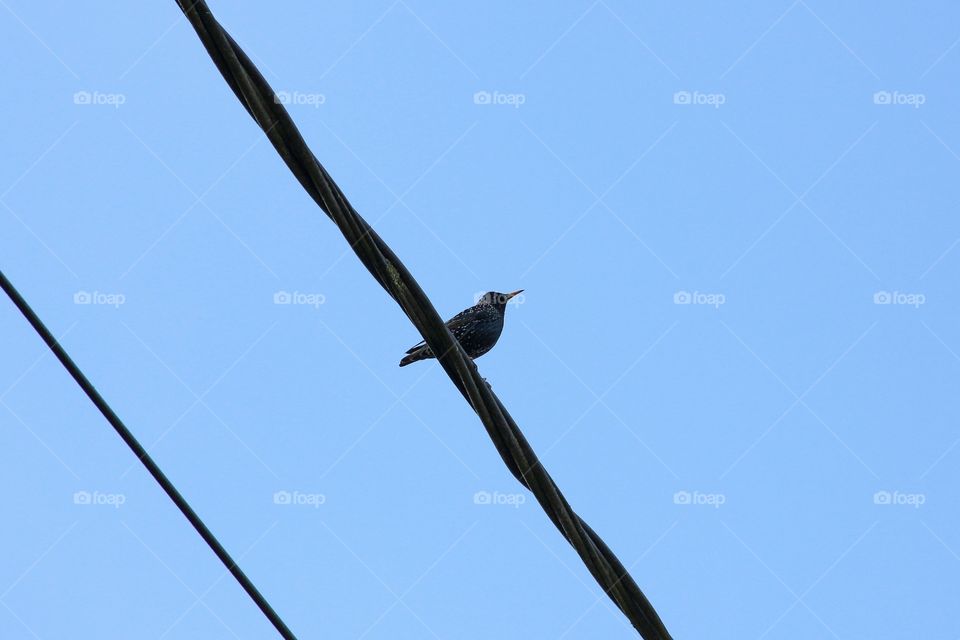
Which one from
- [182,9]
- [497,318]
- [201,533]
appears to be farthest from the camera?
[497,318]

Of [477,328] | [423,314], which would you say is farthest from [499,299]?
[423,314]

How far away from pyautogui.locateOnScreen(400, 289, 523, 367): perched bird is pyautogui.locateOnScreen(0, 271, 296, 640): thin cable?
5227 millimetres

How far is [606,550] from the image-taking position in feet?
13.0

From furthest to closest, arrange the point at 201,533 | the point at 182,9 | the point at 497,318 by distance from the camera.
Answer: the point at 497,318 < the point at 201,533 < the point at 182,9

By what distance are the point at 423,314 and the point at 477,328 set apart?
200 inches

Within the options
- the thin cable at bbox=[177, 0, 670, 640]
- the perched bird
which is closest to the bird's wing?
the perched bird

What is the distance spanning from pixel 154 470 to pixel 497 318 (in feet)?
18.6

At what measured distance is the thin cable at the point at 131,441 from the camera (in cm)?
347

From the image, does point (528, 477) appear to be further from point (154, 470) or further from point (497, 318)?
point (497, 318)

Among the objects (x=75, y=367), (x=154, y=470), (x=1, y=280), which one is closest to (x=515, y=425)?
(x=154, y=470)

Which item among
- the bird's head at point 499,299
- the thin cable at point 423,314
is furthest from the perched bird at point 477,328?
the thin cable at point 423,314

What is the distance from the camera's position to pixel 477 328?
8.92 metres

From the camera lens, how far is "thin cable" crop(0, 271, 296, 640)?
11.4 ft

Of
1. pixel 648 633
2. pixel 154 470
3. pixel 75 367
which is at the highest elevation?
pixel 75 367
